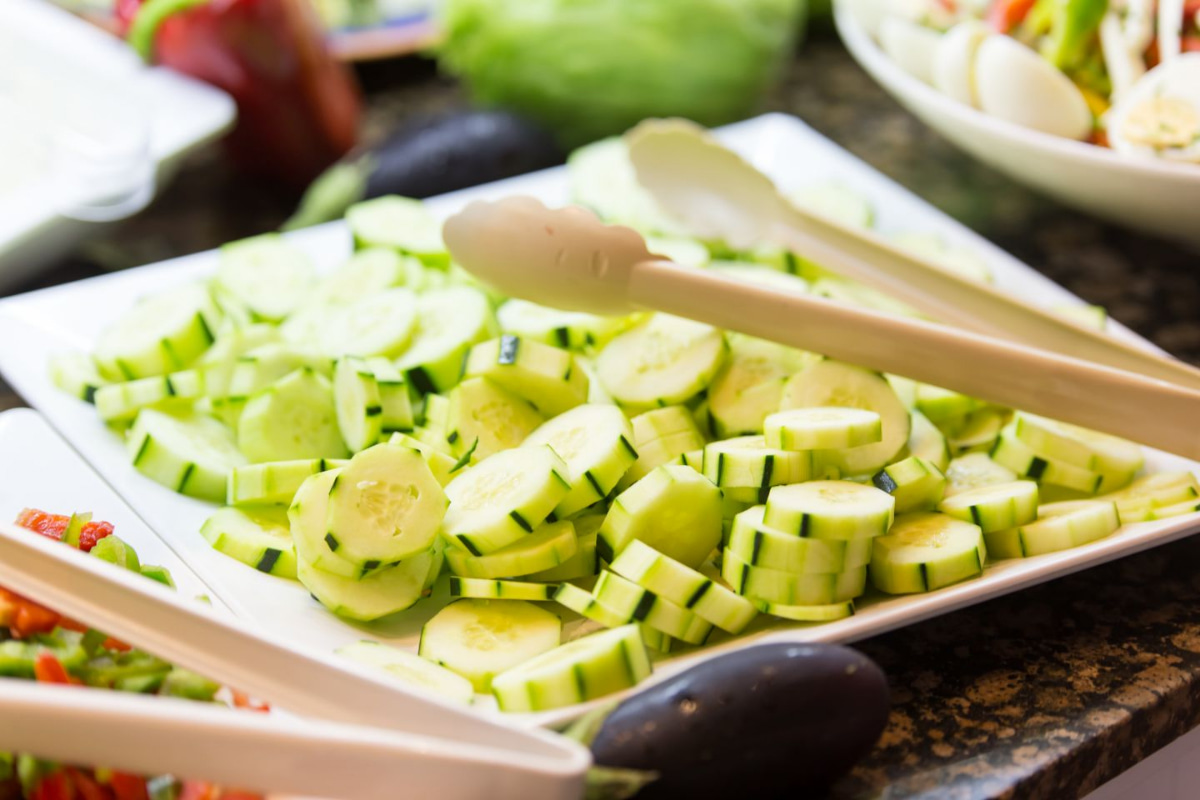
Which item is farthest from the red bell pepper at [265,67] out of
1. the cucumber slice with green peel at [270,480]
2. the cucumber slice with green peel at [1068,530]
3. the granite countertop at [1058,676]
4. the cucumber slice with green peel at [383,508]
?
the cucumber slice with green peel at [1068,530]

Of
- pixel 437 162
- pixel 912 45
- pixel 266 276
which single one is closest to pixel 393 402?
pixel 266 276

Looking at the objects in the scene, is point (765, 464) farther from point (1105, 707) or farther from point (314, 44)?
point (314, 44)

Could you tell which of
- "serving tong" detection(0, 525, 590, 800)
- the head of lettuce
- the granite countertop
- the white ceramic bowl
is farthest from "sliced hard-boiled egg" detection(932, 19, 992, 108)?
"serving tong" detection(0, 525, 590, 800)

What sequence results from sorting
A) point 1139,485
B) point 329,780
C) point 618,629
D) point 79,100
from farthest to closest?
point 79,100, point 1139,485, point 618,629, point 329,780

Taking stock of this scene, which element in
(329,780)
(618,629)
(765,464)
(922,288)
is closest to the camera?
(329,780)

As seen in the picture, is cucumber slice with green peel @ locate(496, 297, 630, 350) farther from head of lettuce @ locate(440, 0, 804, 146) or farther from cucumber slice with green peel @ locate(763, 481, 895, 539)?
head of lettuce @ locate(440, 0, 804, 146)

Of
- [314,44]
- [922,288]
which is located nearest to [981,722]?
[922,288]

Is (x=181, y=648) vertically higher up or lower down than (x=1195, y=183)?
lower down
